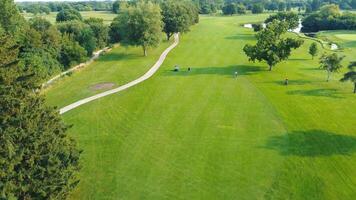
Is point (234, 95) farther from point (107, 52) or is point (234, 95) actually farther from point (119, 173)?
point (107, 52)

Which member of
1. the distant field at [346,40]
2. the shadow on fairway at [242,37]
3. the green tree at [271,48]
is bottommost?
the distant field at [346,40]

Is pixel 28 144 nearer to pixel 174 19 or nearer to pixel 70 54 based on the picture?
pixel 70 54

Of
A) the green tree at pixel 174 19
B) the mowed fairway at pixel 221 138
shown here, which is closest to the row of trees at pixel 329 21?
the green tree at pixel 174 19

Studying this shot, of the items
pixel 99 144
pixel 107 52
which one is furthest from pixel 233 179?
pixel 107 52

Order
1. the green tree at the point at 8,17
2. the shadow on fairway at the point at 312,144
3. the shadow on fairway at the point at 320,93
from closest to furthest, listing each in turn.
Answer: the shadow on fairway at the point at 312,144, the shadow on fairway at the point at 320,93, the green tree at the point at 8,17

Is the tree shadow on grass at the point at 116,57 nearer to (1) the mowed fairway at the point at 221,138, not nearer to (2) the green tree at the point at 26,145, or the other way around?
(1) the mowed fairway at the point at 221,138

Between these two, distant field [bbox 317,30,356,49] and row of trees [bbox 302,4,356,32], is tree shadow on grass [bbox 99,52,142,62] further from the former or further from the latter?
row of trees [bbox 302,4,356,32]

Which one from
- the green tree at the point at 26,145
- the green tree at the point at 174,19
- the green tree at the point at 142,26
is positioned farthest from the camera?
the green tree at the point at 174,19

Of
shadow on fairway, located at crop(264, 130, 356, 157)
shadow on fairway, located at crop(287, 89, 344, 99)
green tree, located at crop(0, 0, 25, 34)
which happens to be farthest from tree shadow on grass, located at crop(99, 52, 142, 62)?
shadow on fairway, located at crop(264, 130, 356, 157)

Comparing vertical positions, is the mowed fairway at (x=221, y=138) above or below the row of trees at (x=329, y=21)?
below
